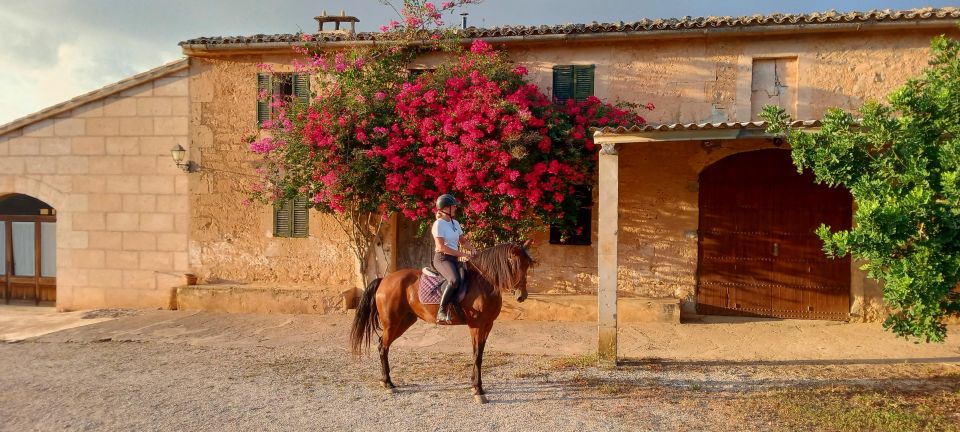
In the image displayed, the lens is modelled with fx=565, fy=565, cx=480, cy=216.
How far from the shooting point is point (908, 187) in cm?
484

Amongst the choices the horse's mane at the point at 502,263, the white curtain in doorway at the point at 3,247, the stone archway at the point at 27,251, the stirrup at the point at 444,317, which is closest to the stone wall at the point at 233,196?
the stone archway at the point at 27,251

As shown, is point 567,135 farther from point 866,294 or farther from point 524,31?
point 866,294

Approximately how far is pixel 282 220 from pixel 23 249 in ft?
18.4

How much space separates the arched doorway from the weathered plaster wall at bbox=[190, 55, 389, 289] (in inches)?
132

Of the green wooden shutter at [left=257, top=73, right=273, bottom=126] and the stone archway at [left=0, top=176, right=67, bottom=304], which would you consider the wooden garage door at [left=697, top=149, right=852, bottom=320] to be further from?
the stone archway at [left=0, top=176, right=67, bottom=304]

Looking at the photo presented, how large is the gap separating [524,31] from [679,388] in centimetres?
608

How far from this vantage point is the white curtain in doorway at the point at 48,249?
11070 mm

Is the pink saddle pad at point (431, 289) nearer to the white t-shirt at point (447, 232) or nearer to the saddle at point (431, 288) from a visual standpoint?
the saddle at point (431, 288)

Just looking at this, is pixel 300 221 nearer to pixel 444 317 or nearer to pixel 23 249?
pixel 444 317

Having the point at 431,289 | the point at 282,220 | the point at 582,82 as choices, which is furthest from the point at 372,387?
the point at 582,82

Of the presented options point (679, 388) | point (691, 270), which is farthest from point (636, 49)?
point (679, 388)

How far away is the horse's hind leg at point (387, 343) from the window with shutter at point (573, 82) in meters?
5.07

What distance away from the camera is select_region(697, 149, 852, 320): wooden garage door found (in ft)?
29.0

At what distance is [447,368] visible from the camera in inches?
248
